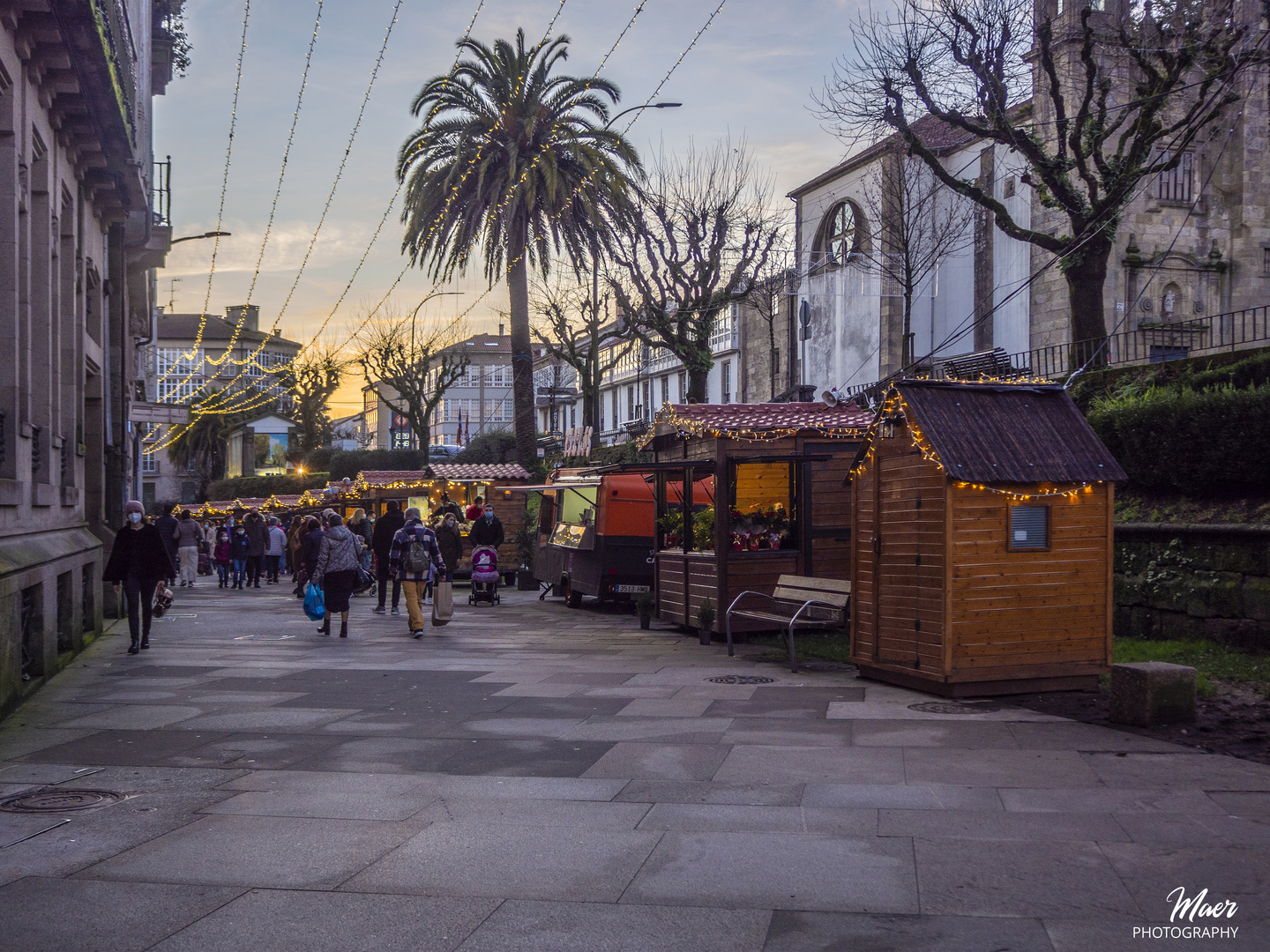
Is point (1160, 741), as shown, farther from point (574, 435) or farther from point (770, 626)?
point (574, 435)

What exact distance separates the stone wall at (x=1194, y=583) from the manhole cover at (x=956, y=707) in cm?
412

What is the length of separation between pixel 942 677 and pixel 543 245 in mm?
23154

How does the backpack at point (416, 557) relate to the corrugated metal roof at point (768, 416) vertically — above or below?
below

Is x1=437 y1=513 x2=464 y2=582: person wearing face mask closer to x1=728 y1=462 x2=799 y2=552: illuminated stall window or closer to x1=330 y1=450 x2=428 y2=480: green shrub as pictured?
x1=728 y1=462 x2=799 y2=552: illuminated stall window

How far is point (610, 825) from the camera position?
617cm

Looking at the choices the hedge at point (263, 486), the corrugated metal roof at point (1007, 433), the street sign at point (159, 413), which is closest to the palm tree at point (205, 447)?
the hedge at point (263, 486)

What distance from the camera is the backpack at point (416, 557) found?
1758 centimetres

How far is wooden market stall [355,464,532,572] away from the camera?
32.7 metres

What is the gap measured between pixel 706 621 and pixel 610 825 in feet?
30.4

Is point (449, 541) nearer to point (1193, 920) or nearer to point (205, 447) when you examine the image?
point (1193, 920)

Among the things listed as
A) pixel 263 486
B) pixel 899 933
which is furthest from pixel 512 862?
pixel 263 486

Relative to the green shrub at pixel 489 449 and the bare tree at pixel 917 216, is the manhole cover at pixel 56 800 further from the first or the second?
the green shrub at pixel 489 449

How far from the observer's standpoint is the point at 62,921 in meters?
4.69

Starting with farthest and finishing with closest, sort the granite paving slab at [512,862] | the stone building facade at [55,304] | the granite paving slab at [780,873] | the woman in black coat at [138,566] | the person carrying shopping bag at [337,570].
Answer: the person carrying shopping bag at [337,570], the woman in black coat at [138,566], the stone building facade at [55,304], the granite paving slab at [512,862], the granite paving slab at [780,873]
